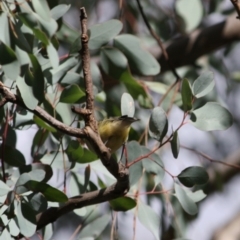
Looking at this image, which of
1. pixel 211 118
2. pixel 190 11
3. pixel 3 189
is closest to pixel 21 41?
pixel 3 189

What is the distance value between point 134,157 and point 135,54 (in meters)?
0.38

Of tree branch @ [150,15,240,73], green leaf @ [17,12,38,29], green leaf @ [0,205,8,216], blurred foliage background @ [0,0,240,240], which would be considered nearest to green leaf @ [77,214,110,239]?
blurred foliage background @ [0,0,240,240]

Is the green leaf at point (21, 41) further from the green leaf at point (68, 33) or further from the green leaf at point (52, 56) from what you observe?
the green leaf at point (68, 33)

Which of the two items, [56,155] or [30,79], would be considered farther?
[56,155]

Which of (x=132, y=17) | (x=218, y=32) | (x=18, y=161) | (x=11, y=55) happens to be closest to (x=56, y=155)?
(x=18, y=161)

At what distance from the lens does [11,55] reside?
49.2 inches

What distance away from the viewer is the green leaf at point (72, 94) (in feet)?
4.62

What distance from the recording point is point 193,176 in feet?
4.49

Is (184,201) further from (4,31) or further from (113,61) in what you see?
(4,31)

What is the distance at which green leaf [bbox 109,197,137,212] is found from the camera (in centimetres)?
147

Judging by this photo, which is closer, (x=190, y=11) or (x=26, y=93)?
(x=26, y=93)

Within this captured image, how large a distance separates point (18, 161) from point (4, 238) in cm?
21

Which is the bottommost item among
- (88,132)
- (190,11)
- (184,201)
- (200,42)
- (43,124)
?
(200,42)

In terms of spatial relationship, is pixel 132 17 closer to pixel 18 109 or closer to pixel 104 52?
pixel 104 52
